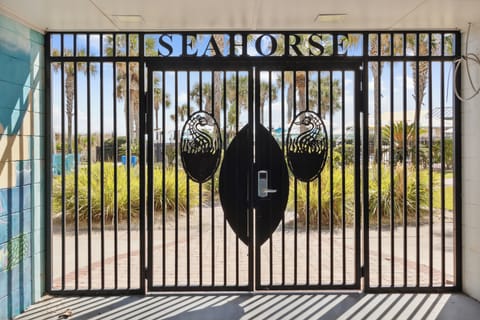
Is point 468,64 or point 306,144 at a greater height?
point 468,64

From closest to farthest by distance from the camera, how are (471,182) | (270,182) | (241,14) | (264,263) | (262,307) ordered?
(241,14), (262,307), (471,182), (270,182), (264,263)

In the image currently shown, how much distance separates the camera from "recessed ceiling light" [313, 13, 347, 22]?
3354 mm

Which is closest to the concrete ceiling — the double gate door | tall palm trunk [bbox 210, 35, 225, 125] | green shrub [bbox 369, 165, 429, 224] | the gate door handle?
tall palm trunk [bbox 210, 35, 225, 125]

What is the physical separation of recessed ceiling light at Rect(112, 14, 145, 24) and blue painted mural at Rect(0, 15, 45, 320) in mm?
809

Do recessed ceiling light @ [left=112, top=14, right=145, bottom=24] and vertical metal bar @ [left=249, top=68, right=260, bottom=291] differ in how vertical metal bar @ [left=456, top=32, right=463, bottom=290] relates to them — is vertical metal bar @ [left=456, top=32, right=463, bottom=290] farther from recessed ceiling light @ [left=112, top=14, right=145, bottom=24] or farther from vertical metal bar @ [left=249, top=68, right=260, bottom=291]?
recessed ceiling light @ [left=112, top=14, right=145, bottom=24]

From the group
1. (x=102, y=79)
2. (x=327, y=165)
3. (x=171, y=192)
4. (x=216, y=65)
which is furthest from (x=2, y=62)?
(x=327, y=165)

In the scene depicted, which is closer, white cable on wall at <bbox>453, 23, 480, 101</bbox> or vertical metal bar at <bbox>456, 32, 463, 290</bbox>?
white cable on wall at <bbox>453, 23, 480, 101</bbox>

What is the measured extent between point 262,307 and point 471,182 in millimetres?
2214

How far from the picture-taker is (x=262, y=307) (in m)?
3.50

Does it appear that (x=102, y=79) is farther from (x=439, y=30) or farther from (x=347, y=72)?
(x=439, y=30)

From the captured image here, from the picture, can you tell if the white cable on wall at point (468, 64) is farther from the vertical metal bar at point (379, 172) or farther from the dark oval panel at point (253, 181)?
the dark oval panel at point (253, 181)

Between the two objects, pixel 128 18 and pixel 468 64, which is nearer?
pixel 128 18

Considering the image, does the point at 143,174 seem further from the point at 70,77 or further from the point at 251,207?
the point at 70,77

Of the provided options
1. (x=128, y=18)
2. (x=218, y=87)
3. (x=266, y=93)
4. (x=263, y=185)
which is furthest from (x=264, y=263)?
(x=128, y=18)
